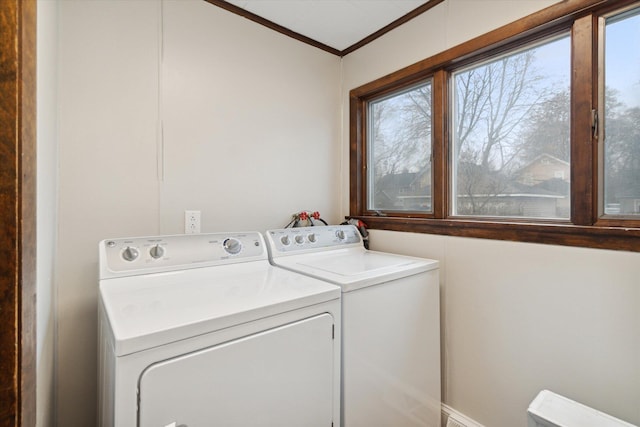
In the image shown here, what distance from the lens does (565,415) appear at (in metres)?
1.12

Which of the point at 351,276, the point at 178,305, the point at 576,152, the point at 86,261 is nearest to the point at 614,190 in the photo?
the point at 576,152

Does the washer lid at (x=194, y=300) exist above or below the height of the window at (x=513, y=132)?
below

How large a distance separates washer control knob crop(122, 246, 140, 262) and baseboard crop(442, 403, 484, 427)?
1.73 m

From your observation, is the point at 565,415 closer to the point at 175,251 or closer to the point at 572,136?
the point at 572,136

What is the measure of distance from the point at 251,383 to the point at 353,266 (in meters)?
0.73

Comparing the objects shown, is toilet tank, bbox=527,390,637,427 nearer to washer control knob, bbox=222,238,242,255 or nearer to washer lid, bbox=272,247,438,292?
washer lid, bbox=272,247,438,292

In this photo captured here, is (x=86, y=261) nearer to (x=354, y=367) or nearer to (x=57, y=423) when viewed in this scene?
(x=57, y=423)

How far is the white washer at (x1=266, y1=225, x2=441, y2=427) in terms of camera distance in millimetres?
1144

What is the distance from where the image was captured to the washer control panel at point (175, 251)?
3.99ft

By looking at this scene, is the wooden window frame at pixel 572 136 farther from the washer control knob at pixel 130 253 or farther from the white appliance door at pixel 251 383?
the washer control knob at pixel 130 253

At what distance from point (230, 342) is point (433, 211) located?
4.44 feet

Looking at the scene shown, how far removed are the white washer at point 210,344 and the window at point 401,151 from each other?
103 cm

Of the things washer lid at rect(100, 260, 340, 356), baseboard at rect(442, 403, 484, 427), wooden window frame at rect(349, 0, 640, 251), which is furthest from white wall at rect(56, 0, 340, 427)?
baseboard at rect(442, 403, 484, 427)

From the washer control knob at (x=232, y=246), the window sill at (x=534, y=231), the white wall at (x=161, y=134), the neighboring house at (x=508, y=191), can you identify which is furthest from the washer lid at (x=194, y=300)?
the neighboring house at (x=508, y=191)
